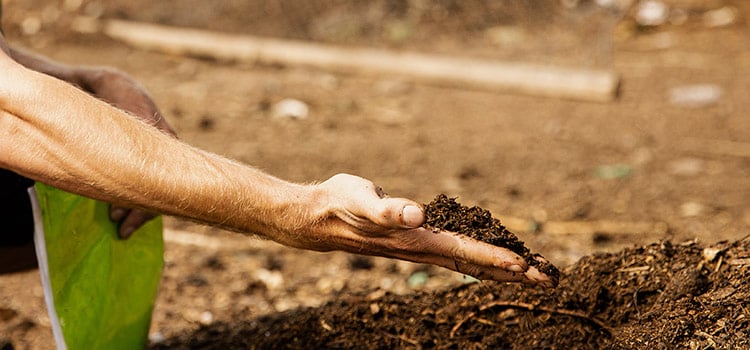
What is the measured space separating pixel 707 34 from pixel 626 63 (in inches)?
41.9

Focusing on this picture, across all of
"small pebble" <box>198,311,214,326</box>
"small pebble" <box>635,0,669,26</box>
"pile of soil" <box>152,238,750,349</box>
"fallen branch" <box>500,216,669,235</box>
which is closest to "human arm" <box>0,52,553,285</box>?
"pile of soil" <box>152,238,750,349</box>

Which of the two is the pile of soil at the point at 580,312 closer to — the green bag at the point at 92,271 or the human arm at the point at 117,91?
the green bag at the point at 92,271

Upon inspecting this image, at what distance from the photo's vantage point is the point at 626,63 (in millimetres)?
7457

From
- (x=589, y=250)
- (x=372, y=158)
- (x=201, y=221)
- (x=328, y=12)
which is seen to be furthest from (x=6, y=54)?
(x=328, y=12)

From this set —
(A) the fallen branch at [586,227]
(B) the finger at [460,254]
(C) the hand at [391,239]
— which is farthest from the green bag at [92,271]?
(A) the fallen branch at [586,227]

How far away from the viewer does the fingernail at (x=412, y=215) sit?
1.99 metres

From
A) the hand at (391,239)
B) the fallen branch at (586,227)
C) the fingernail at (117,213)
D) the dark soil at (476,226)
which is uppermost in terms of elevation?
the fallen branch at (586,227)

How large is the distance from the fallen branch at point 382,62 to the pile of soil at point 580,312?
400 cm

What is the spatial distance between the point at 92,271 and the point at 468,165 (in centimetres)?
311

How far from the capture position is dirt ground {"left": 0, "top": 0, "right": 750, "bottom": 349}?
266 cm

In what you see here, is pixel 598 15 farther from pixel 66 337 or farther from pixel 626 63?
pixel 66 337

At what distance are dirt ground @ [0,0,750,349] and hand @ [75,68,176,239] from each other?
0.51 metres

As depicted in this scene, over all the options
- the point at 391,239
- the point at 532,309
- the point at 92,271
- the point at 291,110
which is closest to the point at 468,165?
the point at 291,110

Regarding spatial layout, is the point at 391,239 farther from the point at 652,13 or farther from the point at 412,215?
the point at 652,13
